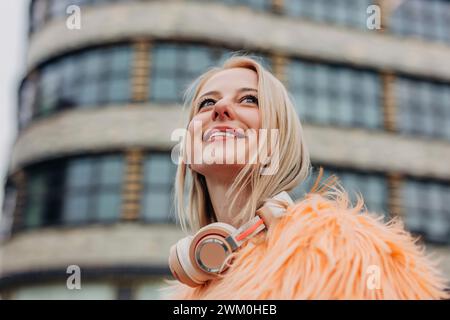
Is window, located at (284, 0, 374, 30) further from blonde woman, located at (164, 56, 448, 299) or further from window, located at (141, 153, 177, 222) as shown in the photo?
blonde woman, located at (164, 56, 448, 299)

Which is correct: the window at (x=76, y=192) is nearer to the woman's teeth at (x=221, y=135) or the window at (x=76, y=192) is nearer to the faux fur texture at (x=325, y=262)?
the woman's teeth at (x=221, y=135)

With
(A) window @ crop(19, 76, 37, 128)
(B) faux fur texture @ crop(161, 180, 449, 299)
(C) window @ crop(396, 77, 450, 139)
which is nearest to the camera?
(B) faux fur texture @ crop(161, 180, 449, 299)

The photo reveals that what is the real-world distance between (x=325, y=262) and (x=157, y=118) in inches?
534

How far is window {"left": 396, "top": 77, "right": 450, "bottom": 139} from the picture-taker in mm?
17250

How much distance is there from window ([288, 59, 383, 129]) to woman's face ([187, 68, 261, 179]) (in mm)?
14312

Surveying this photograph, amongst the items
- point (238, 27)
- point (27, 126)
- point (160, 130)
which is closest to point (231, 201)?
point (160, 130)

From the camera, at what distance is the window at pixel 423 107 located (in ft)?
56.6

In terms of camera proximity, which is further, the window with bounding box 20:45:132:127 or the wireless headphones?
the window with bounding box 20:45:132:127

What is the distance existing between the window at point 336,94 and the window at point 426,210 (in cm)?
207

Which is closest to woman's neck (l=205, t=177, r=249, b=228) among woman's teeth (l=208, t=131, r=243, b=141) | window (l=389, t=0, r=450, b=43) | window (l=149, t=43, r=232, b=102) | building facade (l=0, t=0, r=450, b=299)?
woman's teeth (l=208, t=131, r=243, b=141)

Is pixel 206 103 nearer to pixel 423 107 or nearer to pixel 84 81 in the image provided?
pixel 84 81
